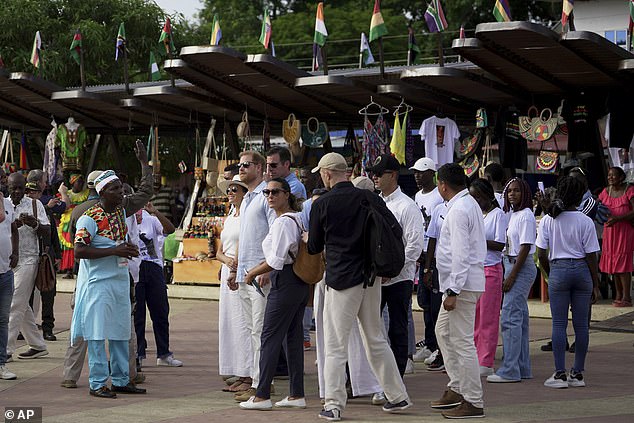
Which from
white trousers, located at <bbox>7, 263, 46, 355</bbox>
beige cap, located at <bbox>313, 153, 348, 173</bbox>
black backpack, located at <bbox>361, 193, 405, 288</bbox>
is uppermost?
beige cap, located at <bbox>313, 153, 348, 173</bbox>

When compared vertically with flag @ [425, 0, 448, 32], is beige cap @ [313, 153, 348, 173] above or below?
below

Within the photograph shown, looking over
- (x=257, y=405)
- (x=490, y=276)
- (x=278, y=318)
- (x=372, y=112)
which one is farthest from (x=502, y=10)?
(x=257, y=405)

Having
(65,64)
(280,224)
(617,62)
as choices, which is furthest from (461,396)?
(65,64)

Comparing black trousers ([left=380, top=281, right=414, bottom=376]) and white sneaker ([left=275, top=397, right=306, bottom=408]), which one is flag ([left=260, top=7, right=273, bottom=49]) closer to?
black trousers ([left=380, top=281, right=414, bottom=376])

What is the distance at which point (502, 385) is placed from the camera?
9.95 metres

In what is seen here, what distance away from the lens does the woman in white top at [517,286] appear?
1004 cm

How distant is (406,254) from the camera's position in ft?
31.6

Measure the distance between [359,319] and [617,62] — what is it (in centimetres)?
765

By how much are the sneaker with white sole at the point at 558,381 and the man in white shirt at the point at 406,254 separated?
4.39ft

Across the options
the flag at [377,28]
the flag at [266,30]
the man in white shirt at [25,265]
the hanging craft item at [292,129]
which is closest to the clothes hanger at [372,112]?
the hanging craft item at [292,129]

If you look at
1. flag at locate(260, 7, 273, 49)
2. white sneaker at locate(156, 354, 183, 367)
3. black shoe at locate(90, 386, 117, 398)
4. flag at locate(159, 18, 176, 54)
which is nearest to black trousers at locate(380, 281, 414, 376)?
black shoe at locate(90, 386, 117, 398)

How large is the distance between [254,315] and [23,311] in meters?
3.43

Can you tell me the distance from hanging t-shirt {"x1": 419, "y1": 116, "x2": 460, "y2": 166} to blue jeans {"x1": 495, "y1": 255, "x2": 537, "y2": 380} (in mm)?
7135

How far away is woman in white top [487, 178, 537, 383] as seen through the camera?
10.0 meters
